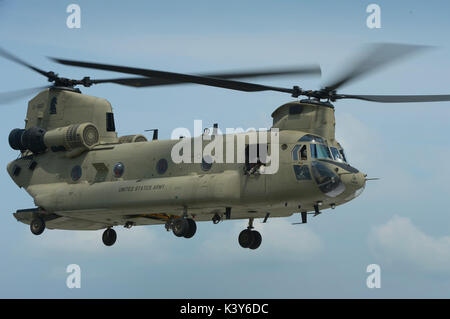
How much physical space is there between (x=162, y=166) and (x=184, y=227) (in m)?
2.33

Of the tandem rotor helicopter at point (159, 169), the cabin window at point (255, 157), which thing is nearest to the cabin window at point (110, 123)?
the tandem rotor helicopter at point (159, 169)

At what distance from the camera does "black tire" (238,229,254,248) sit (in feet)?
95.8

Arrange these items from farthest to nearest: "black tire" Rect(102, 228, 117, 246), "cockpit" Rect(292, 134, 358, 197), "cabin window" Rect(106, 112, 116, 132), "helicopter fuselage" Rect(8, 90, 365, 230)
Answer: "black tire" Rect(102, 228, 117, 246) → "cabin window" Rect(106, 112, 116, 132) → "helicopter fuselage" Rect(8, 90, 365, 230) → "cockpit" Rect(292, 134, 358, 197)

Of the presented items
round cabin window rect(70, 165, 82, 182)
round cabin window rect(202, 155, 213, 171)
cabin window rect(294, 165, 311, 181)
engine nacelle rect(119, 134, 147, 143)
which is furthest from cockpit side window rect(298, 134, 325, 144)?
round cabin window rect(70, 165, 82, 182)

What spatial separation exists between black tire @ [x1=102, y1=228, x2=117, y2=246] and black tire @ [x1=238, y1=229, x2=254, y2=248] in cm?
489

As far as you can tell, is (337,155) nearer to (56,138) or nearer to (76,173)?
(76,173)

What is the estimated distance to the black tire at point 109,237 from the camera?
103ft

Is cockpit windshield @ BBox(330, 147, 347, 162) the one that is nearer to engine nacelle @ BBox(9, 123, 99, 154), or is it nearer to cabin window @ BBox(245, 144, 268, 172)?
cabin window @ BBox(245, 144, 268, 172)

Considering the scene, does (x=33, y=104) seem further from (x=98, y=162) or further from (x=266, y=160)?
(x=266, y=160)

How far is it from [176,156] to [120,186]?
2.09 meters

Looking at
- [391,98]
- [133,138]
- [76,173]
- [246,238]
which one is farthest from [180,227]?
[391,98]

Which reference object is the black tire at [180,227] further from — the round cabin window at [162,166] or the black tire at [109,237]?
the black tire at [109,237]

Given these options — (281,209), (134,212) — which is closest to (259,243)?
(281,209)

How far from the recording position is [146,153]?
2881 centimetres
